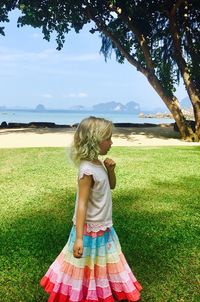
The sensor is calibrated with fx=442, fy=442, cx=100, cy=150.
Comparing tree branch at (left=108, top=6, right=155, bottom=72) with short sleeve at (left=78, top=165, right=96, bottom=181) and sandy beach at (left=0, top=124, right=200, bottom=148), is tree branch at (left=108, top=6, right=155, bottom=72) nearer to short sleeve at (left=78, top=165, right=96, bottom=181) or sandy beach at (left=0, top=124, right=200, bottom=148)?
sandy beach at (left=0, top=124, right=200, bottom=148)

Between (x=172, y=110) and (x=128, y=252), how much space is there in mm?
16099

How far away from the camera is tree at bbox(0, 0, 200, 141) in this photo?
20812 millimetres

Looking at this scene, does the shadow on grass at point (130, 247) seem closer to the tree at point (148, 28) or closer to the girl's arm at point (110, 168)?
the girl's arm at point (110, 168)

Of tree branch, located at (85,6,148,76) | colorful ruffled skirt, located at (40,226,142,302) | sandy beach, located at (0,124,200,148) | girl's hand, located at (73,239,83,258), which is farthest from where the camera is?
tree branch, located at (85,6,148,76)

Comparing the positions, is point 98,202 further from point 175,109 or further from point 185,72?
point 185,72

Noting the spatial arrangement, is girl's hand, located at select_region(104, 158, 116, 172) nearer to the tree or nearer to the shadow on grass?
the shadow on grass

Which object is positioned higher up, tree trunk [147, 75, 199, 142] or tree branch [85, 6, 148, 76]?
tree branch [85, 6, 148, 76]

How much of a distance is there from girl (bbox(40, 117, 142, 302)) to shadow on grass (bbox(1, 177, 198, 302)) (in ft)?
2.05

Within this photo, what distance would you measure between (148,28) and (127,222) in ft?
56.7

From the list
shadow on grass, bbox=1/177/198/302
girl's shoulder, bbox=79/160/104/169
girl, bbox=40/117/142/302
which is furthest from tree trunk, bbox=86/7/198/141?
girl's shoulder, bbox=79/160/104/169

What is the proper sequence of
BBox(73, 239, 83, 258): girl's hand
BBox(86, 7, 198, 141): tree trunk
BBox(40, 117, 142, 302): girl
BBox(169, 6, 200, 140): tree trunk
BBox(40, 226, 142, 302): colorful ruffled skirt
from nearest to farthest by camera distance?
BBox(73, 239, 83, 258): girl's hand
BBox(40, 117, 142, 302): girl
BBox(40, 226, 142, 302): colorful ruffled skirt
BBox(169, 6, 200, 140): tree trunk
BBox(86, 7, 198, 141): tree trunk

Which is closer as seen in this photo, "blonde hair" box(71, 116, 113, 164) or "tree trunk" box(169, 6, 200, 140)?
"blonde hair" box(71, 116, 113, 164)

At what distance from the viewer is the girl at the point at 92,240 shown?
12.1ft

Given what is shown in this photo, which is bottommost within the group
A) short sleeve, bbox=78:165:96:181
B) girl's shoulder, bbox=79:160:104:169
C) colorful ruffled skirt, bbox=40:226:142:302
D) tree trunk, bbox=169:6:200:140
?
colorful ruffled skirt, bbox=40:226:142:302
